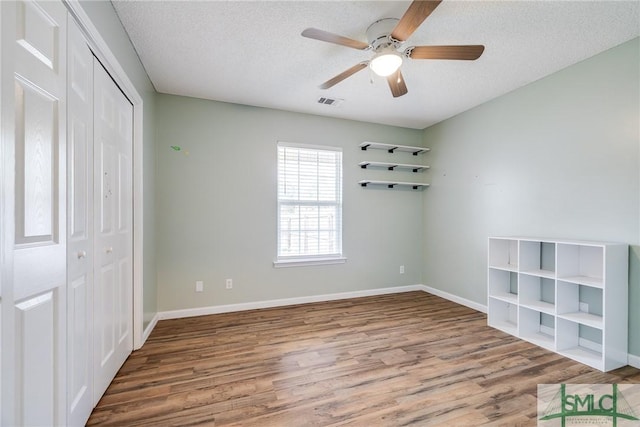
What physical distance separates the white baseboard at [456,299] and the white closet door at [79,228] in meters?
3.87

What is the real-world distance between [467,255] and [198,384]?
3.40 metres

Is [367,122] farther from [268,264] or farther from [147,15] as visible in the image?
[147,15]

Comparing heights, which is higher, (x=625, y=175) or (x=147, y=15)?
(x=147, y=15)

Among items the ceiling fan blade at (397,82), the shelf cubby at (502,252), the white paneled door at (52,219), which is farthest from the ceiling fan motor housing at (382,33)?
the shelf cubby at (502,252)

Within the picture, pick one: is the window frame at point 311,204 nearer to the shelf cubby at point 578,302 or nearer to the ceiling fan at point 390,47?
the ceiling fan at point 390,47

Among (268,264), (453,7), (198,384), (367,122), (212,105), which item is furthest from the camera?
(367,122)

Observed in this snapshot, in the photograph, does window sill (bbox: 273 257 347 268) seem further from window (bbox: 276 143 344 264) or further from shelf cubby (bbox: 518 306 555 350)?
shelf cubby (bbox: 518 306 555 350)

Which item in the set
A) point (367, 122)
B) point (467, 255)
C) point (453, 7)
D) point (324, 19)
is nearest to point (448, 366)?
point (467, 255)

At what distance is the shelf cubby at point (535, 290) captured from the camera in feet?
9.02

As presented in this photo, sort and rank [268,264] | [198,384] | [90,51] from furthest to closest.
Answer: [268,264], [198,384], [90,51]

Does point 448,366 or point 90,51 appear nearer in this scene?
point 90,51

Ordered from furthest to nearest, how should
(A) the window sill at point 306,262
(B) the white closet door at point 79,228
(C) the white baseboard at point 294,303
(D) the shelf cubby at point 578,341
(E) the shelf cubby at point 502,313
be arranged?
(A) the window sill at point 306,262 < (C) the white baseboard at point 294,303 < (E) the shelf cubby at point 502,313 < (D) the shelf cubby at point 578,341 < (B) the white closet door at point 79,228

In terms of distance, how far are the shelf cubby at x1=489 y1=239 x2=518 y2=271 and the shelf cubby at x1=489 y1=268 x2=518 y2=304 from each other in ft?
0.34

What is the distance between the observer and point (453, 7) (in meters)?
1.83
